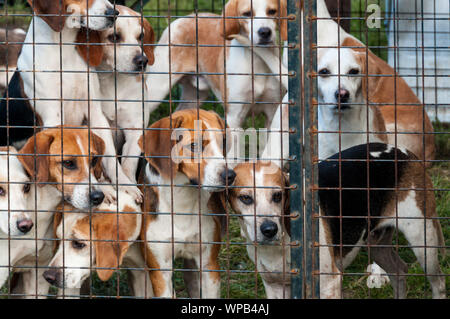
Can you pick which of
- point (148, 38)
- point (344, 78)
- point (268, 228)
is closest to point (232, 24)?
point (148, 38)

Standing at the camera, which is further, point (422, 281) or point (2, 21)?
point (2, 21)

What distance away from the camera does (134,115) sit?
220 inches

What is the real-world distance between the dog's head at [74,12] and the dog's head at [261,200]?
1223 millimetres

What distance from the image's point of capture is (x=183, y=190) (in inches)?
184

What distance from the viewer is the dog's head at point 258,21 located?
6.11m

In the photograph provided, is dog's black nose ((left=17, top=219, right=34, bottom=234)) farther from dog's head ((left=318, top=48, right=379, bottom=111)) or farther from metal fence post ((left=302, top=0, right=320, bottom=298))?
dog's head ((left=318, top=48, right=379, bottom=111))

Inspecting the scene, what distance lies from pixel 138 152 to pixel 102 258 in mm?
1124

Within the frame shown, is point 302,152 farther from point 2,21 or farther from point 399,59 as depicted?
point 2,21

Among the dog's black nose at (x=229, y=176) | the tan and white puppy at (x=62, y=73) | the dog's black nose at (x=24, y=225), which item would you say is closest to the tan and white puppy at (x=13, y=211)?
the dog's black nose at (x=24, y=225)

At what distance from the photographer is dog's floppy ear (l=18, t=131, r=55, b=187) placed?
14.4 feet

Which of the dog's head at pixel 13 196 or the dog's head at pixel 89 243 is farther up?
the dog's head at pixel 13 196

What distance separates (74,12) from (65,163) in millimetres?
979

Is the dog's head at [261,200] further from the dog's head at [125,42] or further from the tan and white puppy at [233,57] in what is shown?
the tan and white puppy at [233,57]

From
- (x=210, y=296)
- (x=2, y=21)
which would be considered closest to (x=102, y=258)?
(x=210, y=296)
